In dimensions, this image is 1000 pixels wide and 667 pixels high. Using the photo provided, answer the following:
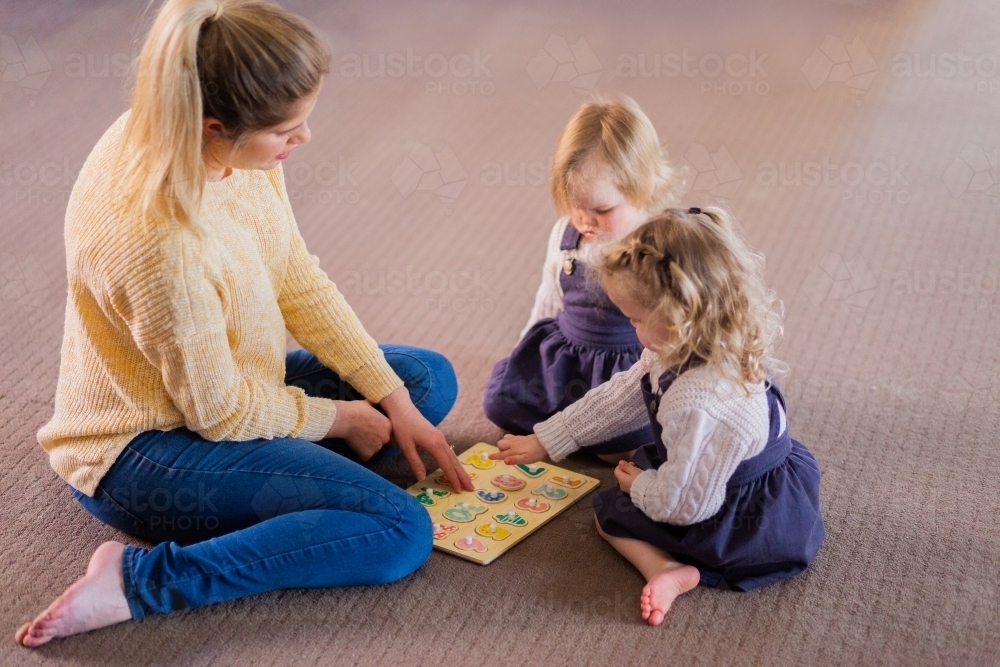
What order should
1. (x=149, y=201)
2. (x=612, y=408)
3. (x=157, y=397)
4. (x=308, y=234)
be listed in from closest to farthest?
(x=149, y=201)
(x=157, y=397)
(x=612, y=408)
(x=308, y=234)

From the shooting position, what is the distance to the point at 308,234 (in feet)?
6.52

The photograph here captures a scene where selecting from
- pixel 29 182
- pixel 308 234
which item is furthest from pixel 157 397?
pixel 29 182

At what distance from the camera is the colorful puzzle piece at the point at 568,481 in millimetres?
1341

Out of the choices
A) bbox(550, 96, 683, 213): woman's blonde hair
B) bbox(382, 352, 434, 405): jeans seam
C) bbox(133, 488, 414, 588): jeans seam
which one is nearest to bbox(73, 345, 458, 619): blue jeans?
bbox(133, 488, 414, 588): jeans seam

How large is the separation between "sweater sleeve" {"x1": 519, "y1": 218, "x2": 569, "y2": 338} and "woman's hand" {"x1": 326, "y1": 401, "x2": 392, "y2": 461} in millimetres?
Result: 296

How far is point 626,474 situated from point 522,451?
16 centimetres

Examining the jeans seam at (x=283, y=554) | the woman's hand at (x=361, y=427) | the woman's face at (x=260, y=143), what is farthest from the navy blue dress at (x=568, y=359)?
the woman's face at (x=260, y=143)

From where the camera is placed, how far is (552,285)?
4.91ft

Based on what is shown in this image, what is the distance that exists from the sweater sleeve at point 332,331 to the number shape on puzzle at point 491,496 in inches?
6.6

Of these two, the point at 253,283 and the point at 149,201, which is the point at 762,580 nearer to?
the point at 253,283

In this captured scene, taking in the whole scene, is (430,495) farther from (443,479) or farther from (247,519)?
(247,519)

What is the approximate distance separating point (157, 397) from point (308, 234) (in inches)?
34.7

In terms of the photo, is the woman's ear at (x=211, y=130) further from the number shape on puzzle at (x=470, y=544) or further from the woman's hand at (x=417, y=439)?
the number shape on puzzle at (x=470, y=544)

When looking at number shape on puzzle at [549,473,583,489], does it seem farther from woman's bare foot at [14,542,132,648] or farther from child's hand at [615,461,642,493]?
woman's bare foot at [14,542,132,648]
